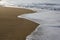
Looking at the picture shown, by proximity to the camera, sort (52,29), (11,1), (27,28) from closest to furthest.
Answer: (52,29) → (27,28) → (11,1)

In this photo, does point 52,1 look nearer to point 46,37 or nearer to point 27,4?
point 27,4

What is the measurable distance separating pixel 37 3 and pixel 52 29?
5.15ft

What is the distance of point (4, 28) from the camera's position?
1198 millimetres

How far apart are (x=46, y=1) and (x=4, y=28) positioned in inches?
64.6

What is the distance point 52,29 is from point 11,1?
1.84 m

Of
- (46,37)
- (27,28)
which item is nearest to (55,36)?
(46,37)

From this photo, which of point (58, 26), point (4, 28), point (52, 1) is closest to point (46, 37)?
point (58, 26)

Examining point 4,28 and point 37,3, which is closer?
point 4,28

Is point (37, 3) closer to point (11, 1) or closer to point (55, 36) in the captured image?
point (11, 1)

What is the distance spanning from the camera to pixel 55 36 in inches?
37.1

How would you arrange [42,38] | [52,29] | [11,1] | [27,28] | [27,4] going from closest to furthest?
1. [42,38]
2. [52,29]
3. [27,28]
4. [27,4]
5. [11,1]

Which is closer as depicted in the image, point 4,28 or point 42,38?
point 42,38

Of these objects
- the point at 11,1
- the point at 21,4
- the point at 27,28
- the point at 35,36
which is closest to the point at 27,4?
the point at 21,4

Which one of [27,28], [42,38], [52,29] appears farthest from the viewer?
[27,28]
